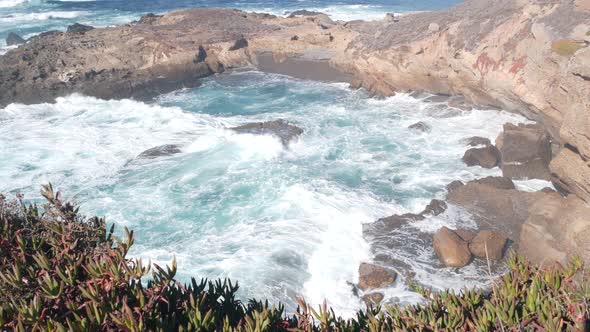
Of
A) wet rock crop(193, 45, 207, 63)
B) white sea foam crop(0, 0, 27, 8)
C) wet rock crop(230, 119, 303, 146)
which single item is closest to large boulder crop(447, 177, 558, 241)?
wet rock crop(230, 119, 303, 146)

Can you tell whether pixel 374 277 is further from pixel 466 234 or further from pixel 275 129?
pixel 275 129

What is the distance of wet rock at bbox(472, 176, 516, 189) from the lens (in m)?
14.2

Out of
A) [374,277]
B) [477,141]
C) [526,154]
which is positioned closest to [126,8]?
[477,141]

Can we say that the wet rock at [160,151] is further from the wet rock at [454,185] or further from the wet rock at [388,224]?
the wet rock at [454,185]

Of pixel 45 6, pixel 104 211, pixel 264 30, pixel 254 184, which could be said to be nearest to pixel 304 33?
pixel 264 30

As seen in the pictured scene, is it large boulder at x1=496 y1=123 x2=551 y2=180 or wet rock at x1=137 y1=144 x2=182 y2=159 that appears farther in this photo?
wet rock at x1=137 y1=144 x2=182 y2=159

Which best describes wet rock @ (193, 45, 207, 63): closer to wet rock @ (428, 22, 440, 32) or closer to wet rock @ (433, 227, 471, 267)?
wet rock @ (428, 22, 440, 32)

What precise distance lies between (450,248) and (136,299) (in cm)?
845

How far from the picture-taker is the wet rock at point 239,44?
94.7ft

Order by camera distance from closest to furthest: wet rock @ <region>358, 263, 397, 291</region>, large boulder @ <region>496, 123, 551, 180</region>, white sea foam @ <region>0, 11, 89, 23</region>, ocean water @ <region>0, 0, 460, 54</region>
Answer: wet rock @ <region>358, 263, 397, 291</region>
large boulder @ <region>496, 123, 551, 180</region>
ocean water @ <region>0, 0, 460, 54</region>
white sea foam @ <region>0, 11, 89, 23</region>

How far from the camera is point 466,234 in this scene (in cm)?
1218

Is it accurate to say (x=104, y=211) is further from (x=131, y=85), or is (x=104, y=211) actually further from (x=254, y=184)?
(x=131, y=85)

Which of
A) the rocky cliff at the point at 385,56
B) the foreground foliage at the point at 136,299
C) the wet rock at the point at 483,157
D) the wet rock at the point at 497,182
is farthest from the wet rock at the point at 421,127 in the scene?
the foreground foliage at the point at 136,299

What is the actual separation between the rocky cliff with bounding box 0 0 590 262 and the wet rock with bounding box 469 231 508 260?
7.70 feet
